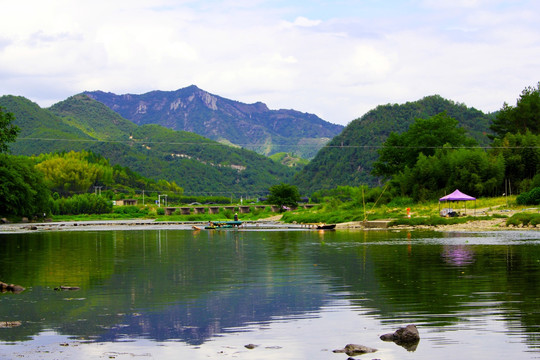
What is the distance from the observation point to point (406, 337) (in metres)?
13.5

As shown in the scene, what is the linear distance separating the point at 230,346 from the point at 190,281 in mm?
10665

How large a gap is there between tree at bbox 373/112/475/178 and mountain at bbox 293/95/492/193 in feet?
243

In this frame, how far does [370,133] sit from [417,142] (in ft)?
284

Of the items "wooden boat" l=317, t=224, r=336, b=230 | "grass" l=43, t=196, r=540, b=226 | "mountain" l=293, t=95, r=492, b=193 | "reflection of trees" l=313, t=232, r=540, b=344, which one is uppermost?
"mountain" l=293, t=95, r=492, b=193

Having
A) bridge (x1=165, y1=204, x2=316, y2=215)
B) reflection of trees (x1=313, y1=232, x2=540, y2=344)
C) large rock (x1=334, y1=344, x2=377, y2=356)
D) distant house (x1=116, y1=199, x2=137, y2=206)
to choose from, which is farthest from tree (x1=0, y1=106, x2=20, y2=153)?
distant house (x1=116, y1=199, x2=137, y2=206)

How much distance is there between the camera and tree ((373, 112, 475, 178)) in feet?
293

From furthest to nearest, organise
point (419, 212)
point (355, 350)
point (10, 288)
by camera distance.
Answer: point (419, 212)
point (10, 288)
point (355, 350)

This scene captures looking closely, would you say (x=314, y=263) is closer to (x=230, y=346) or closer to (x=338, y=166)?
(x=230, y=346)

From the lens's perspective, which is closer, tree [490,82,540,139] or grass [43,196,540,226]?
grass [43,196,540,226]

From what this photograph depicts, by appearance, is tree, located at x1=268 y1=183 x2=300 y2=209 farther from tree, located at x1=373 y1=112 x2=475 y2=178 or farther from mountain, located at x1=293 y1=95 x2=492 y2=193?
mountain, located at x1=293 y1=95 x2=492 y2=193

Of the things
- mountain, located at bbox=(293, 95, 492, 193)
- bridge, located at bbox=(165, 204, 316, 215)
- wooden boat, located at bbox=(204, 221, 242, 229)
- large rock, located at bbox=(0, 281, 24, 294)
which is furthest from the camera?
mountain, located at bbox=(293, 95, 492, 193)

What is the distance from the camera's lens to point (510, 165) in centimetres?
7100

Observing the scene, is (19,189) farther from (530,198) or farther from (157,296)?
(157,296)

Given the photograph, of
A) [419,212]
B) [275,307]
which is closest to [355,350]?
[275,307]
